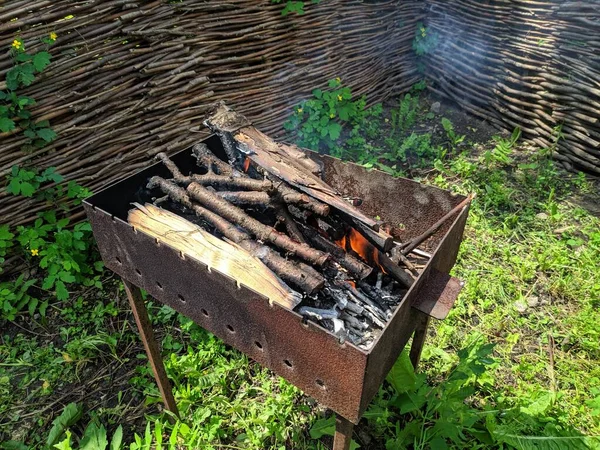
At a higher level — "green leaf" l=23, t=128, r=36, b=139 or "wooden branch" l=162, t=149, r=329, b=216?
"green leaf" l=23, t=128, r=36, b=139

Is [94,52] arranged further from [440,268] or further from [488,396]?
[488,396]

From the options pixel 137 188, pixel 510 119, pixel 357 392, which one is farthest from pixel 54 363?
pixel 510 119

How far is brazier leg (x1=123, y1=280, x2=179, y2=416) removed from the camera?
2.07 metres

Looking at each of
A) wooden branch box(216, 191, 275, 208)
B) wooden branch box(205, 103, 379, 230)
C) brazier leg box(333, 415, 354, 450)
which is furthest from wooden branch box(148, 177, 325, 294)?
brazier leg box(333, 415, 354, 450)

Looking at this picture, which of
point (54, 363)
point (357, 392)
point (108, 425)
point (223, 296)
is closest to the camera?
point (357, 392)

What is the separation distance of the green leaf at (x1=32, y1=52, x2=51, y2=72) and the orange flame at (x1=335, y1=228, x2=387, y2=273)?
7.63ft

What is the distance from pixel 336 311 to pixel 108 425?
183 centimetres

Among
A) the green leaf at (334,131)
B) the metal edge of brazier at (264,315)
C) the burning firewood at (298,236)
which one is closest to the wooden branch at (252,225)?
the burning firewood at (298,236)

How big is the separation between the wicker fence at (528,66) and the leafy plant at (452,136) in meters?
0.56

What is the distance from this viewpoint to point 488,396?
101 inches

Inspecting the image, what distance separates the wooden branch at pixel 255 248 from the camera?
5.17 ft

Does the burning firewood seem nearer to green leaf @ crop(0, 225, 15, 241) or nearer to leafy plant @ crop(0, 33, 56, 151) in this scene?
leafy plant @ crop(0, 33, 56, 151)

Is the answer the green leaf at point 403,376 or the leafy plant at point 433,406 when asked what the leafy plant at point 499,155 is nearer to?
the leafy plant at point 433,406

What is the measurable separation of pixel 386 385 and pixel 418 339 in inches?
20.4
